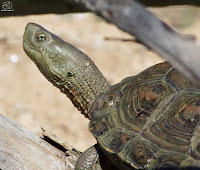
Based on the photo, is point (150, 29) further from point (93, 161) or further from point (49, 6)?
point (49, 6)

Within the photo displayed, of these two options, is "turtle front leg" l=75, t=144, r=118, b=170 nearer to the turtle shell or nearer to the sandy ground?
the turtle shell

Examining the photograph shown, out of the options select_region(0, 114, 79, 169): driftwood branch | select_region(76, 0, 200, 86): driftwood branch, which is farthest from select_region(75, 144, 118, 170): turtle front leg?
select_region(76, 0, 200, 86): driftwood branch

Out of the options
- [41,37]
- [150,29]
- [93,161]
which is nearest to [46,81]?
[41,37]

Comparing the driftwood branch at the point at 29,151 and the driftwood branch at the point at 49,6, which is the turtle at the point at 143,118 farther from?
the driftwood branch at the point at 49,6

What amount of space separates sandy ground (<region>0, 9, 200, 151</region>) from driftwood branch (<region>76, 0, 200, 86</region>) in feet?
13.7

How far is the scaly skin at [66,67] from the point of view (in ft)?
11.1

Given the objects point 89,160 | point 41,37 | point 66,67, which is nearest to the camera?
point 89,160

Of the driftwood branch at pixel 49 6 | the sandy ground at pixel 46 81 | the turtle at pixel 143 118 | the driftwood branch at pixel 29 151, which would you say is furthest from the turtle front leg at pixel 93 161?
the sandy ground at pixel 46 81

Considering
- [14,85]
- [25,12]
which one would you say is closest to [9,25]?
[14,85]

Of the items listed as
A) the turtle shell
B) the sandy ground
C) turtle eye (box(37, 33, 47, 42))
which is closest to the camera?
the turtle shell

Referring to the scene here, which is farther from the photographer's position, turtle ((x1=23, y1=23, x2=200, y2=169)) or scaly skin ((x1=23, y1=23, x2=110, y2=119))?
scaly skin ((x1=23, y1=23, x2=110, y2=119))

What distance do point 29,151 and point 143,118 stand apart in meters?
1.06

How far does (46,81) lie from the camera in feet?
20.5

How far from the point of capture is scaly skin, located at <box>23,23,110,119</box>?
133 inches
